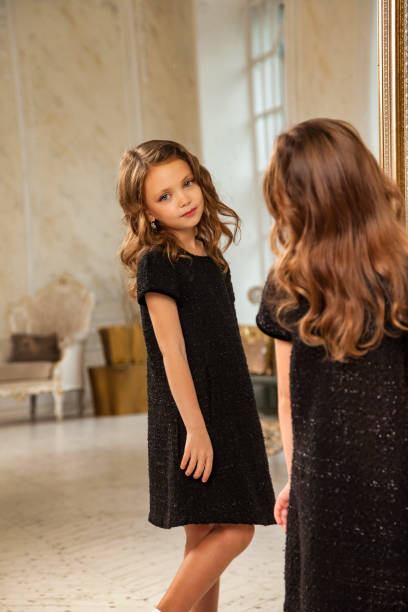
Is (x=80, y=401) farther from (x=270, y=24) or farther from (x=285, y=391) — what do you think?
(x=285, y=391)

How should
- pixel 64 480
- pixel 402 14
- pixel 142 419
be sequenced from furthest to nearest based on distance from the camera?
pixel 142 419 < pixel 64 480 < pixel 402 14

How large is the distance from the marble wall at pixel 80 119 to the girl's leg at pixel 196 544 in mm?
7236

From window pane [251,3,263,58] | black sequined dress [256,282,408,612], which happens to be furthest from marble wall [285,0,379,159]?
black sequined dress [256,282,408,612]

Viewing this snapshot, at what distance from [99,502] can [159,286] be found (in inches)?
119

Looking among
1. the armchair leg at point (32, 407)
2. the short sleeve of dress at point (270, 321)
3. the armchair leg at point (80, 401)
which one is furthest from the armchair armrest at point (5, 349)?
the short sleeve of dress at point (270, 321)

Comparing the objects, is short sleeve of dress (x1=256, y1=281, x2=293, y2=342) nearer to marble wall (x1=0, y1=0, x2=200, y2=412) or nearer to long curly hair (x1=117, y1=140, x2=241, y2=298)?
long curly hair (x1=117, y1=140, x2=241, y2=298)

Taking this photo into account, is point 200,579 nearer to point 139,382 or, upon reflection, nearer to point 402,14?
point 402,14

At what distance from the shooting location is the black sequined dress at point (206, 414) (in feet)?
6.18

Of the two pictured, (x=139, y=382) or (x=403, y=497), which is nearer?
(x=403, y=497)

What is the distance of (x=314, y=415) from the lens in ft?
4.27

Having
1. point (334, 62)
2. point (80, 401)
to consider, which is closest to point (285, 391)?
point (334, 62)

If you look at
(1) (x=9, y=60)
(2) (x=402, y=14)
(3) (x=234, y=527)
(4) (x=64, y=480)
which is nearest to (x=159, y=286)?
(3) (x=234, y=527)

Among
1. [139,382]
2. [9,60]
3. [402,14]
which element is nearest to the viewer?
[402,14]

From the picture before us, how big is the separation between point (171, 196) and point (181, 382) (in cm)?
49
